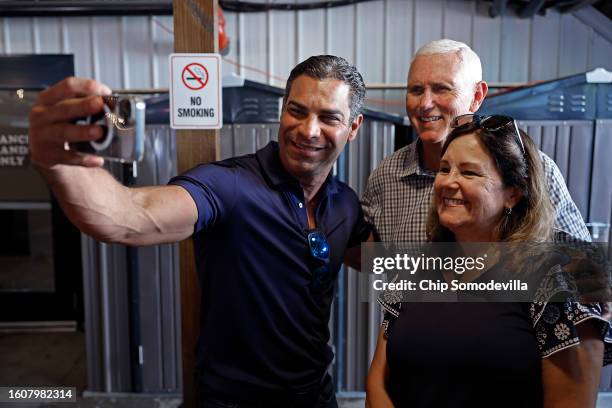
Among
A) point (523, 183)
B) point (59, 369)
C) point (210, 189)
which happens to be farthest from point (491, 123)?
point (59, 369)

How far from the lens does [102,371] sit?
7.47ft

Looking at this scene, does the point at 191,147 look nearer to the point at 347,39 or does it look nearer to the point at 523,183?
the point at 523,183

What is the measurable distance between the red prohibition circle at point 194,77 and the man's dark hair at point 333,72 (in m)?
0.18

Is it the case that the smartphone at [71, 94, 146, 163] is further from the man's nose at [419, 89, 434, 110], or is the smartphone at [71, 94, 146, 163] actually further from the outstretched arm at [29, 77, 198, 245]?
the man's nose at [419, 89, 434, 110]

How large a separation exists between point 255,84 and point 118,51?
5.08ft

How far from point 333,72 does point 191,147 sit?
358 millimetres

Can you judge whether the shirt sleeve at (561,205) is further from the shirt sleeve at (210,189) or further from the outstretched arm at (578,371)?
the shirt sleeve at (210,189)

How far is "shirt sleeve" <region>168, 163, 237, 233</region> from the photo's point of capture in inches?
34.4

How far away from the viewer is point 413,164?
1.19 metres

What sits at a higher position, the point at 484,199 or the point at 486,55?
the point at 486,55

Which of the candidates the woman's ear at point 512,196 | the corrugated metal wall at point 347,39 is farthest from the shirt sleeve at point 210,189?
the corrugated metal wall at point 347,39

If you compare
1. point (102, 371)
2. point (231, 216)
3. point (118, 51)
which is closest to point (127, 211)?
point (231, 216)

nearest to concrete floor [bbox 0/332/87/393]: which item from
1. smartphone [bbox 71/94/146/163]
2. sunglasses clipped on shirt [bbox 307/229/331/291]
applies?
sunglasses clipped on shirt [bbox 307/229/331/291]

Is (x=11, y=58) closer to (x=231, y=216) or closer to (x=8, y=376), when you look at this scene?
(x=8, y=376)
